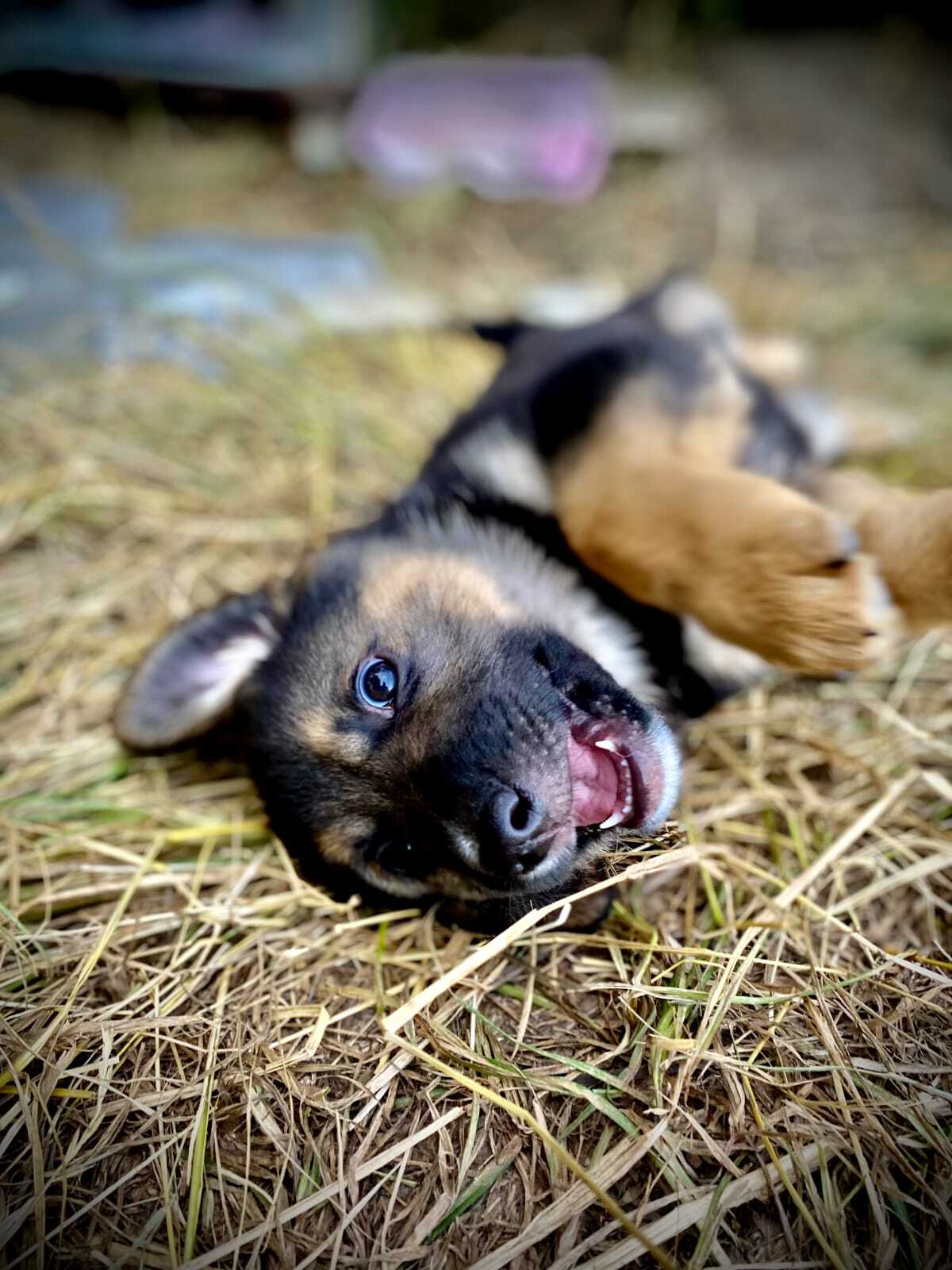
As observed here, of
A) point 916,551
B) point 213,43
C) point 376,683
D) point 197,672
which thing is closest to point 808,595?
point 916,551

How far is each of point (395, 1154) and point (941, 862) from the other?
146cm

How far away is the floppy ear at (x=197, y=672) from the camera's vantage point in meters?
2.48

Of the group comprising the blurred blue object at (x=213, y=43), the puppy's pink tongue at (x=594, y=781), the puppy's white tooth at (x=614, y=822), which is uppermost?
the blurred blue object at (x=213, y=43)

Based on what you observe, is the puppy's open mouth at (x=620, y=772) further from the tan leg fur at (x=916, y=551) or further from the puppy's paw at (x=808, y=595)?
the tan leg fur at (x=916, y=551)

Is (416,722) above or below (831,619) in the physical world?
below

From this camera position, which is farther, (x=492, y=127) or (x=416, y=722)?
(x=492, y=127)

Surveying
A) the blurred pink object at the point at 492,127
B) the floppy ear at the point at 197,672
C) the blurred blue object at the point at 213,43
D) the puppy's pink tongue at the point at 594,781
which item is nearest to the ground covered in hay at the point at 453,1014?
the puppy's pink tongue at the point at 594,781

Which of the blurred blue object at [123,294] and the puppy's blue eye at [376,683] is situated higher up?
the blurred blue object at [123,294]

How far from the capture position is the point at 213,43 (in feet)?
20.8

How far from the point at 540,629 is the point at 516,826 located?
1.82 feet

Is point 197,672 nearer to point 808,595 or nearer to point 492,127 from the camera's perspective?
point 808,595

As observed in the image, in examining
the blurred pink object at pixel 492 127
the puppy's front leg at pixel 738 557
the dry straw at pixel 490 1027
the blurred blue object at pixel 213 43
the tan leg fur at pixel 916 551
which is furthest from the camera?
the blurred blue object at pixel 213 43

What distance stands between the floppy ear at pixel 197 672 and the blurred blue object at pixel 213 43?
17.7 feet

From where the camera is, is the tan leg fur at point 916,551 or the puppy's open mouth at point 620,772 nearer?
the puppy's open mouth at point 620,772
